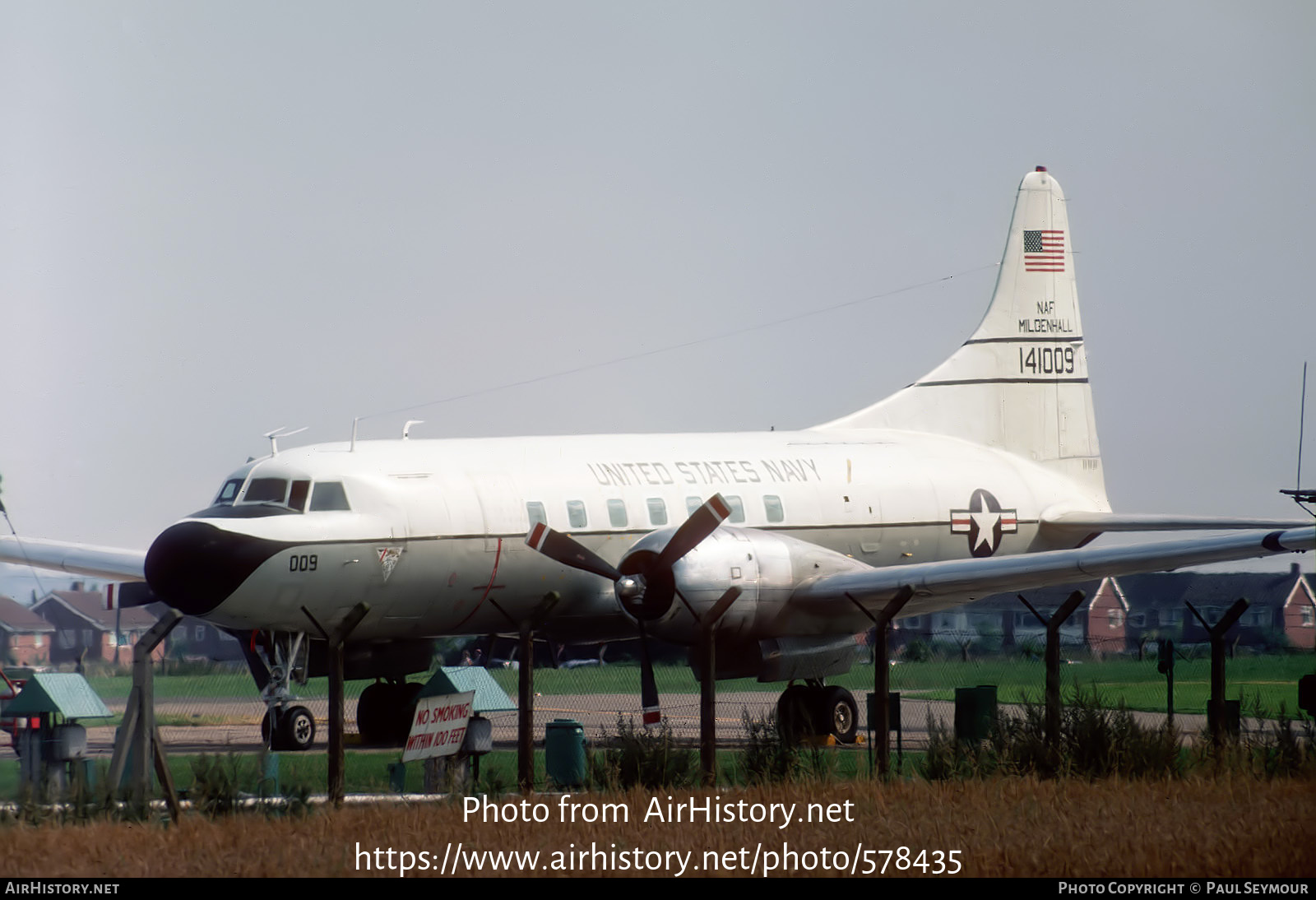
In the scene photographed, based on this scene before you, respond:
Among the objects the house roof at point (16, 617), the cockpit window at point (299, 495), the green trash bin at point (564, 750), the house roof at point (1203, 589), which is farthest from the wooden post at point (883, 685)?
the house roof at point (1203, 589)

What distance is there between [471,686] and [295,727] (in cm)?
329

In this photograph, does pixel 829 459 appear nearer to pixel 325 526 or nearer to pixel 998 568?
pixel 998 568

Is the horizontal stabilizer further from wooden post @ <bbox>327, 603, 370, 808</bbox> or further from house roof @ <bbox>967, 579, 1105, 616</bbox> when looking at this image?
wooden post @ <bbox>327, 603, 370, 808</bbox>

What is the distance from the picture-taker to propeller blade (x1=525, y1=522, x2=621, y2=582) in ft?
71.7

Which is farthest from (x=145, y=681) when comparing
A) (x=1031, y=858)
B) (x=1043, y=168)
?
(x=1043, y=168)

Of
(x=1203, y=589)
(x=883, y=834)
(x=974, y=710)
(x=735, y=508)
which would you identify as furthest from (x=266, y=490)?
(x=1203, y=589)

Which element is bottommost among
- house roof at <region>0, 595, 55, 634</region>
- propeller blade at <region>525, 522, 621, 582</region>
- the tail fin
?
house roof at <region>0, 595, 55, 634</region>

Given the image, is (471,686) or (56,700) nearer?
(56,700)

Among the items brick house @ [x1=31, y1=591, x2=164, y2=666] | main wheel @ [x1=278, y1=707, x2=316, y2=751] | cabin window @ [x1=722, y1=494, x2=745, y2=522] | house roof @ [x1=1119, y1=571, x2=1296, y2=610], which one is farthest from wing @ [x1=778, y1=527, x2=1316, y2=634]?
house roof @ [x1=1119, y1=571, x2=1296, y2=610]

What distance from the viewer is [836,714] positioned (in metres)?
24.0

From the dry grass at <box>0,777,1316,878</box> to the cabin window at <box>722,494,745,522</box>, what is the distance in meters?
9.43

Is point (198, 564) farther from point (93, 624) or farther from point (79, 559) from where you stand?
point (93, 624)

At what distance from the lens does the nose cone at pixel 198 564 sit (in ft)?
65.2

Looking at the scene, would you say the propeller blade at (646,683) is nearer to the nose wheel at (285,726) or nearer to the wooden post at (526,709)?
the nose wheel at (285,726)
